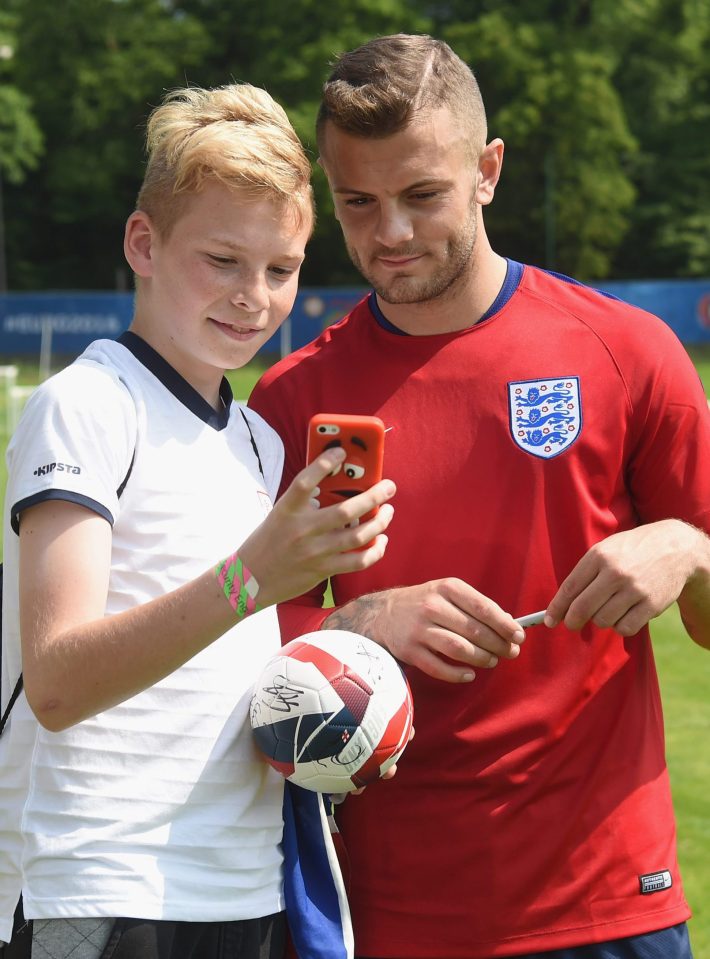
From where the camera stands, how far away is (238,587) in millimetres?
2240

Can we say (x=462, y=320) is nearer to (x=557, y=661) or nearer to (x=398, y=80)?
(x=398, y=80)

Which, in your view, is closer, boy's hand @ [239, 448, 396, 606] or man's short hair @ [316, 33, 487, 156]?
boy's hand @ [239, 448, 396, 606]

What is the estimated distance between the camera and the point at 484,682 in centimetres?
310

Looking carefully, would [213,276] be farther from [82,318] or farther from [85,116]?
[85,116]

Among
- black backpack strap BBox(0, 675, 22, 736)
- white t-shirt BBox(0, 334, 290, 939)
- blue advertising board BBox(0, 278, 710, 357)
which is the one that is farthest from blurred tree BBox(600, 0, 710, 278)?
black backpack strap BBox(0, 675, 22, 736)

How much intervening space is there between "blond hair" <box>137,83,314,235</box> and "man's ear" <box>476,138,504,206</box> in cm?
69

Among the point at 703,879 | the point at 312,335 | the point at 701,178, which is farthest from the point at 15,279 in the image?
the point at 703,879

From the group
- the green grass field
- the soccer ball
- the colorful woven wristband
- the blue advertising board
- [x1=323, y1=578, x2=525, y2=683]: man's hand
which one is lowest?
the blue advertising board

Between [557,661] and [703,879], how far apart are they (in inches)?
117

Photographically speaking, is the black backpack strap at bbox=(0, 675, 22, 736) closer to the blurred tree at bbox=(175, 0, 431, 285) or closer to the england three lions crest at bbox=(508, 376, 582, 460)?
the england three lions crest at bbox=(508, 376, 582, 460)

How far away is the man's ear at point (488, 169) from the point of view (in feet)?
11.0

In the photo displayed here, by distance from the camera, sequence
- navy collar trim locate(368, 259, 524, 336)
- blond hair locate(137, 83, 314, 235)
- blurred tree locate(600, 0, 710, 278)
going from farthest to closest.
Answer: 1. blurred tree locate(600, 0, 710, 278)
2. navy collar trim locate(368, 259, 524, 336)
3. blond hair locate(137, 83, 314, 235)

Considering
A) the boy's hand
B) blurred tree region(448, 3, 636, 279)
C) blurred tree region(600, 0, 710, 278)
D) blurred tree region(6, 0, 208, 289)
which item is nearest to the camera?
the boy's hand

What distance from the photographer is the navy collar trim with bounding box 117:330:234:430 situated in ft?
8.86
